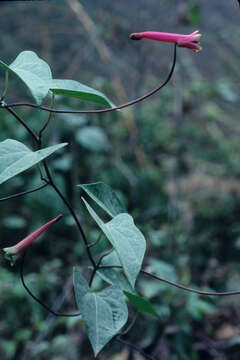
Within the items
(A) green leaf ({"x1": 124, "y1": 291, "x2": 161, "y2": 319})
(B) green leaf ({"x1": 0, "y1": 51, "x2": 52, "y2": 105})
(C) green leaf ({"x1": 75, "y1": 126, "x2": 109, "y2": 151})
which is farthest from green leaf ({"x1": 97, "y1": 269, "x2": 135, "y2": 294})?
(C) green leaf ({"x1": 75, "y1": 126, "x2": 109, "y2": 151})

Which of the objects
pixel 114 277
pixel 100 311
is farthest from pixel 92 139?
pixel 100 311

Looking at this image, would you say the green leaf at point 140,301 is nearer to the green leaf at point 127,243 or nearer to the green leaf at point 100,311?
the green leaf at point 100,311

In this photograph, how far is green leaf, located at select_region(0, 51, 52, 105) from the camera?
0.95 ft

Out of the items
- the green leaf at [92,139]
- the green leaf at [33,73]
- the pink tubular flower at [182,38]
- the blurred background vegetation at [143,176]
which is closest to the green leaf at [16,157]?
the green leaf at [33,73]

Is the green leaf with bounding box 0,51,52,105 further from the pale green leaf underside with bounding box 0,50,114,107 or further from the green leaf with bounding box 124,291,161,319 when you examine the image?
the green leaf with bounding box 124,291,161,319

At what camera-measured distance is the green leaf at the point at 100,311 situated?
12.8 inches

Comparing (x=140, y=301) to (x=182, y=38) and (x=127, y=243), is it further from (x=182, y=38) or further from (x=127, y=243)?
(x=182, y=38)

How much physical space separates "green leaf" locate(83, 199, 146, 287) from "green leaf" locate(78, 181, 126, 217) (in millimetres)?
52

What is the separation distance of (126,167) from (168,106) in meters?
0.74

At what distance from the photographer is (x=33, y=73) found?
0.32 m

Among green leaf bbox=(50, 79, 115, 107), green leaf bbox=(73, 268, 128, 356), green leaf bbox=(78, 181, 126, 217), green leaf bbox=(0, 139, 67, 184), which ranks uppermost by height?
green leaf bbox=(50, 79, 115, 107)

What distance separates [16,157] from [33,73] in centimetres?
8

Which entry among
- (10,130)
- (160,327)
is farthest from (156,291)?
(10,130)

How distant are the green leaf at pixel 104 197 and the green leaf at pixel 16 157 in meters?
0.07
